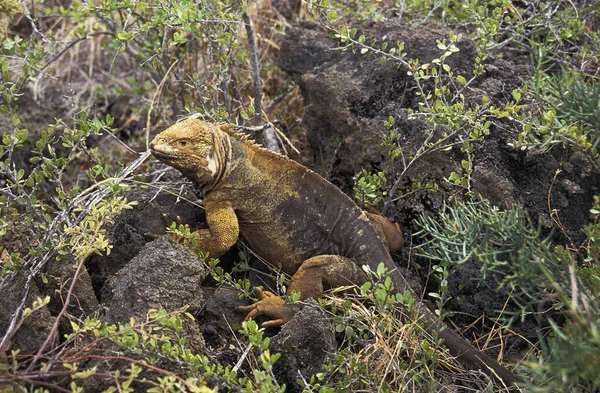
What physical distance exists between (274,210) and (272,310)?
66cm

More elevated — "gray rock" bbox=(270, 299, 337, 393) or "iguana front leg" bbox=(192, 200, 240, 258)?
"iguana front leg" bbox=(192, 200, 240, 258)

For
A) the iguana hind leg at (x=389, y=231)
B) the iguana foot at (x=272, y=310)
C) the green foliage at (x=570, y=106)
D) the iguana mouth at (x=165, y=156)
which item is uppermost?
the green foliage at (x=570, y=106)

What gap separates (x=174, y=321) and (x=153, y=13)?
295 cm

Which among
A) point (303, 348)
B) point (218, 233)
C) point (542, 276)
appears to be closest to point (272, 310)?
point (303, 348)

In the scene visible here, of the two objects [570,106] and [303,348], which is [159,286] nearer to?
[303,348]

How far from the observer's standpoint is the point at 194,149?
4004mm

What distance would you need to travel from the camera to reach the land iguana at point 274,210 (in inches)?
158

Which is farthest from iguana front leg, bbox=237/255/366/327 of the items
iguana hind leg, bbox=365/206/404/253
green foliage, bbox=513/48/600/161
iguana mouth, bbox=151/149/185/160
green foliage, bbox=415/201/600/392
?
green foliage, bbox=513/48/600/161

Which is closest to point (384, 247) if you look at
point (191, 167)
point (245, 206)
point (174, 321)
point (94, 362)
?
point (245, 206)

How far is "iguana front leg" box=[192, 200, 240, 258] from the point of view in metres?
4.01

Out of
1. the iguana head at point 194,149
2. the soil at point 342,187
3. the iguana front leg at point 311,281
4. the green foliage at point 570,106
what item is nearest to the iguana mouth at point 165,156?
the iguana head at point 194,149

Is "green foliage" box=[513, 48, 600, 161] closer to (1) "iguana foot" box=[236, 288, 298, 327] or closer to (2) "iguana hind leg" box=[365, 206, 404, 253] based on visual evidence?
(2) "iguana hind leg" box=[365, 206, 404, 253]

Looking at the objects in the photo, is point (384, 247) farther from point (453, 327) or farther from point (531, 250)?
point (531, 250)

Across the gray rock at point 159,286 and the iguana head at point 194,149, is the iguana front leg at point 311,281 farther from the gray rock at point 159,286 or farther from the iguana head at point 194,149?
the iguana head at point 194,149
